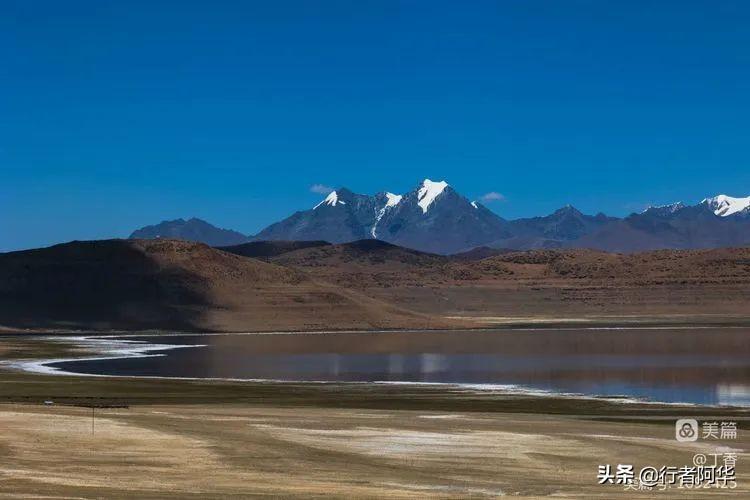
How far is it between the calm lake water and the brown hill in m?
32.5

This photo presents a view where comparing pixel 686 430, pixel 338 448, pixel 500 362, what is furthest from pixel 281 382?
pixel 338 448

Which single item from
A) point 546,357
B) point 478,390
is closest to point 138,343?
point 546,357

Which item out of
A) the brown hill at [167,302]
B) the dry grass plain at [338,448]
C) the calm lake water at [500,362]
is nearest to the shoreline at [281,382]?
the calm lake water at [500,362]

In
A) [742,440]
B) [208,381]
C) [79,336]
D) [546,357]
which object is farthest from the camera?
[79,336]

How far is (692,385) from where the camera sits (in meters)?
69.1

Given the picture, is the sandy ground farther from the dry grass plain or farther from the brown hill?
the brown hill

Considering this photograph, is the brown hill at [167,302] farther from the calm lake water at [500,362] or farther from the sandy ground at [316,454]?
the sandy ground at [316,454]

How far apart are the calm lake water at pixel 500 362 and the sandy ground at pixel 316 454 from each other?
22.2 meters

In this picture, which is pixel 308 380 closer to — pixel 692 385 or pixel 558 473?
pixel 692 385

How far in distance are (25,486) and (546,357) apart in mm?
78560

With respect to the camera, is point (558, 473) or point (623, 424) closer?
point (558, 473)

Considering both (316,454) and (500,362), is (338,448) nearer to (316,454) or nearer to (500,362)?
(316,454)

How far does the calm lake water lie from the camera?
234 ft

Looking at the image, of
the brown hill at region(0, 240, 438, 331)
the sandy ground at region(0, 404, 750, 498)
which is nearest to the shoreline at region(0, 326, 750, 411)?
the sandy ground at region(0, 404, 750, 498)
